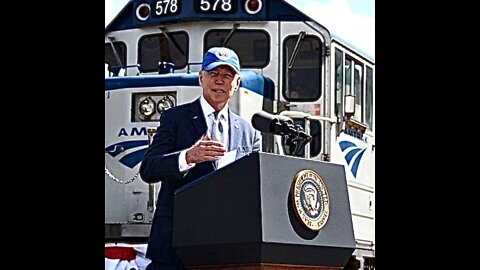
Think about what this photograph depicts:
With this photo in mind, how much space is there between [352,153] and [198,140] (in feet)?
8.27

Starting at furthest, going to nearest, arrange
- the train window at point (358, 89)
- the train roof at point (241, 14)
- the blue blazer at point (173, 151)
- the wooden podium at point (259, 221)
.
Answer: the train window at point (358, 89) → the train roof at point (241, 14) → the blue blazer at point (173, 151) → the wooden podium at point (259, 221)

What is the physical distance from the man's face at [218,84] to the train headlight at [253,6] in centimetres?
171

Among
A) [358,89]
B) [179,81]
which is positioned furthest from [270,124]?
[358,89]

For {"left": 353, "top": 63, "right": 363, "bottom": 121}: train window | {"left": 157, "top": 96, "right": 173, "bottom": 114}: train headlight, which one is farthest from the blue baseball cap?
{"left": 353, "top": 63, "right": 363, "bottom": 121}: train window

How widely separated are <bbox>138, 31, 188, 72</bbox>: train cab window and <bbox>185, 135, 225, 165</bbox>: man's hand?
2053mm

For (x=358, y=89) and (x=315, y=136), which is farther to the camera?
(x=358, y=89)

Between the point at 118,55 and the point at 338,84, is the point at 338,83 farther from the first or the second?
the point at 118,55

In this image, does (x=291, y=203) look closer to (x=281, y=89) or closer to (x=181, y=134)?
(x=181, y=134)

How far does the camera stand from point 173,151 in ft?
11.3

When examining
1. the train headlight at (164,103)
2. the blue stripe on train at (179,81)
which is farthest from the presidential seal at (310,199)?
the train headlight at (164,103)

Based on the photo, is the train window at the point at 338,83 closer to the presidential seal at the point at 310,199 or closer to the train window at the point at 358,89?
the train window at the point at 358,89

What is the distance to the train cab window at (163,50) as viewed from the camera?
17.9 ft

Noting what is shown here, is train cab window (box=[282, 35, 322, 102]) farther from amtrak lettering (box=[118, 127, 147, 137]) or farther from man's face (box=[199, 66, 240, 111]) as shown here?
man's face (box=[199, 66, 240, 111])
